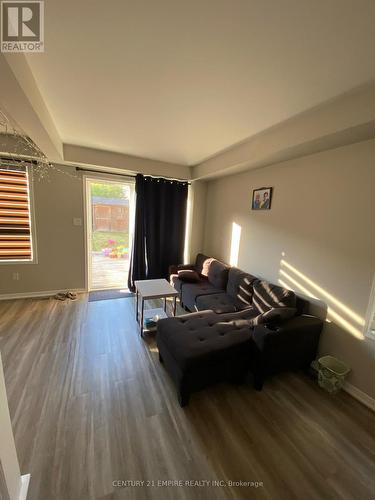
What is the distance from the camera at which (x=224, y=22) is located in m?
1.11

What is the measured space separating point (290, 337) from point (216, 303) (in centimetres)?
105

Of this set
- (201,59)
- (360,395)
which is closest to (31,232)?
(201,59)

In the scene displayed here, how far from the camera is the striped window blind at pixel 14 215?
10.8ft

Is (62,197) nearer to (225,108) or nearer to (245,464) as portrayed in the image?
(225,108)

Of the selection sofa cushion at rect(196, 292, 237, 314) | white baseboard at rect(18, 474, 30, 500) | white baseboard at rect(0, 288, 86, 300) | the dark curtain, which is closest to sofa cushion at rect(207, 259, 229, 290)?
sofa cushion at rect(196, 292, 237, 314)

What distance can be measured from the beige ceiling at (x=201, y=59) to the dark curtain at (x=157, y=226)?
176 cm

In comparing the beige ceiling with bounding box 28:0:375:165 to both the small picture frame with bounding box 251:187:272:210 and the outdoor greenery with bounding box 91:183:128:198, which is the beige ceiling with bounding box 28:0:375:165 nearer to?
the small picture frame with bounding box 251:187:272:210

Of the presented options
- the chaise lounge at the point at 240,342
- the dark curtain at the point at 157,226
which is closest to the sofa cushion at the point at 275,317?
the chaise lounge at the point at 240,342

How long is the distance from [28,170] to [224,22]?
3546 millimetres

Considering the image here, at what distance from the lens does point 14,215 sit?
3.38 m

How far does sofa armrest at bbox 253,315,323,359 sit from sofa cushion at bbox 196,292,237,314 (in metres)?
0.72

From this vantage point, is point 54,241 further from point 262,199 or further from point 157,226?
point 262,199

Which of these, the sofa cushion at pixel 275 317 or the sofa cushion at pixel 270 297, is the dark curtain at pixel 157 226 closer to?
the sofa cushion at pixel 270 297

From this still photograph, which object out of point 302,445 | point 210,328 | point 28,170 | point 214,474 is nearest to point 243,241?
point 210,328
